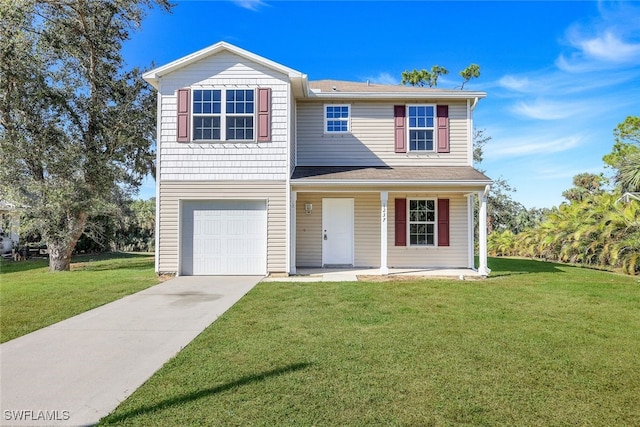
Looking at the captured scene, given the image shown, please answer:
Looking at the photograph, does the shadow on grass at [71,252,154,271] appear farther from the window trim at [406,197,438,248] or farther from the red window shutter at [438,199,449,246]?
the red window shutter at [438,199,449,246]

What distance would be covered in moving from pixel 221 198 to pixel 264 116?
8.33ft

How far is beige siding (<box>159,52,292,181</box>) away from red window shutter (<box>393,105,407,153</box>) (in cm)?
367

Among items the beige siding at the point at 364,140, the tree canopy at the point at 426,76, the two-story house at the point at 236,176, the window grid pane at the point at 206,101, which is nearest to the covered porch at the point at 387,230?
the beige siding at the point at 364,140

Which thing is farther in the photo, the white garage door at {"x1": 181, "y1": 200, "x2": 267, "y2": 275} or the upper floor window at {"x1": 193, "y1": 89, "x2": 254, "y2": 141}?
the white garage door at {"x1": 181, "y1": 200, "x2": 267, "y2": 275}

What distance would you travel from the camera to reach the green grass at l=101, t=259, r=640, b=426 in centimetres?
275

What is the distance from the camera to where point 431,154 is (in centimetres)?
1137

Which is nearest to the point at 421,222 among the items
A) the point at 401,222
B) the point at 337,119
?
the point at 401,222

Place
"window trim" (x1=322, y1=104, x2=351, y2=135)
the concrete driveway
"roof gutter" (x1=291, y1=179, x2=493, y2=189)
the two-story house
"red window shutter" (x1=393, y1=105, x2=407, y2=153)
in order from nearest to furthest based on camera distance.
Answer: the concrete driveway
"roof gutter" (x1=291, y1=179, x2=493, y2=189)
the two-story house
"red window shutter" (x1=393, y1=105, x2=407, y2=153)
"window trim" (x1=322, y1=104, x2=351, y2=135)

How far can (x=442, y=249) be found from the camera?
37.1 feet

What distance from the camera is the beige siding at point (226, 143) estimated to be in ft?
32.0

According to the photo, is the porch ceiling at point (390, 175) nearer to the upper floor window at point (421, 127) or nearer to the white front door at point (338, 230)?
the upper floor window at point (421, 127)

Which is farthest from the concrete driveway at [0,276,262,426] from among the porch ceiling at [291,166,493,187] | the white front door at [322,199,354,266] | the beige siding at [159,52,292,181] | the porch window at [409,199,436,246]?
the porch window at [409,199,436,246]

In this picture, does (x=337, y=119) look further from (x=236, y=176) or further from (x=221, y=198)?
(x=221, y=198)

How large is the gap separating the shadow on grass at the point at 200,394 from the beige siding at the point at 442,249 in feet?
26.6
